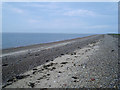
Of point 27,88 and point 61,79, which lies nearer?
point 27,88

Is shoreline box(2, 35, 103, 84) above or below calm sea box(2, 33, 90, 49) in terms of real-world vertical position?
below

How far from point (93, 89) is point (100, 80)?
0.90m

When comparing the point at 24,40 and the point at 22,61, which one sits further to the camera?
the point at 24,40

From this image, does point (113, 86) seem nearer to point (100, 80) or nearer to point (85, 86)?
point (100, 80)

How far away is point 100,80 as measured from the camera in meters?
5.88

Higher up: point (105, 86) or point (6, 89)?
point (105, 86)

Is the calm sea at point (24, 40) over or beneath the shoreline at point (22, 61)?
over

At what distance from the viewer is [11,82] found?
7.06m

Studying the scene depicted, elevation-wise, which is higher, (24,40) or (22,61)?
(24,40)

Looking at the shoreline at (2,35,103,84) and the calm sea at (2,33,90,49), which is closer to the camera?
the shoreline at (2,35,103,84)

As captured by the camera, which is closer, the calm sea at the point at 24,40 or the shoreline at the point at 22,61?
the shoreline at the point at 22,61

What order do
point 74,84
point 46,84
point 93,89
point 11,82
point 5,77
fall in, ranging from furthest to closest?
point 5,77 → point 11,82 → point 46,84 → point 74,84 → point 93,89

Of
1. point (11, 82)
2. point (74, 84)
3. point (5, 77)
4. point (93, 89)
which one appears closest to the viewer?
point (93, 89)

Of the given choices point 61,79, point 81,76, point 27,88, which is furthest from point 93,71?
point 27,88
